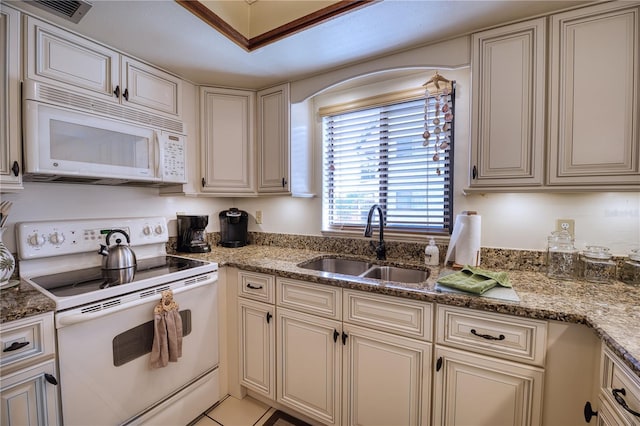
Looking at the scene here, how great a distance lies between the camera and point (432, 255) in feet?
5.20

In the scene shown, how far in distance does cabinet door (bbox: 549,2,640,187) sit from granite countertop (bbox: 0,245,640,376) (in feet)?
1.55

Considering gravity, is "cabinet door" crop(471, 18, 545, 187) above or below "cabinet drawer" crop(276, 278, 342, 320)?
above

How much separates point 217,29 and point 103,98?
73cm

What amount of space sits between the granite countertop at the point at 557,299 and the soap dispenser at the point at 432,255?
0.19 feet

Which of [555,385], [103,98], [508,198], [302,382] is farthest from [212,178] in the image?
[555,385]

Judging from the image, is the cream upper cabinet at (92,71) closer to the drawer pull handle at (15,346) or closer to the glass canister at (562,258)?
the drawer pull handle at (15,346)

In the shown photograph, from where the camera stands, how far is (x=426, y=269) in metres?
1.55

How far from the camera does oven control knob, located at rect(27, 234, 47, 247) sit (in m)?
1.36

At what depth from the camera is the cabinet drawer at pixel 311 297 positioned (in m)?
1.38

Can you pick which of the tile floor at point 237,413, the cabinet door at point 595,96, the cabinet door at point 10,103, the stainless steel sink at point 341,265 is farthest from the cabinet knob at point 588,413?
the cabinet door at point 10,103

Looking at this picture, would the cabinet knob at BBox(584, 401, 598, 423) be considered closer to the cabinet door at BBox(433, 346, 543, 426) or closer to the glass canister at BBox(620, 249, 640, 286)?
the cabinet door at BBox(433, 346, 543, 426)

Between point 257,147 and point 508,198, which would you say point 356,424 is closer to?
point 508,198

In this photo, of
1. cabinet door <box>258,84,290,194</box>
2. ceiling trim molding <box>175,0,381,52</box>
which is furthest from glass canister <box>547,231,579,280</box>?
cabinet door <box>258,84,290,194</box>

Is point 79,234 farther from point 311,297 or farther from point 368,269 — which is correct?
point 368,269
